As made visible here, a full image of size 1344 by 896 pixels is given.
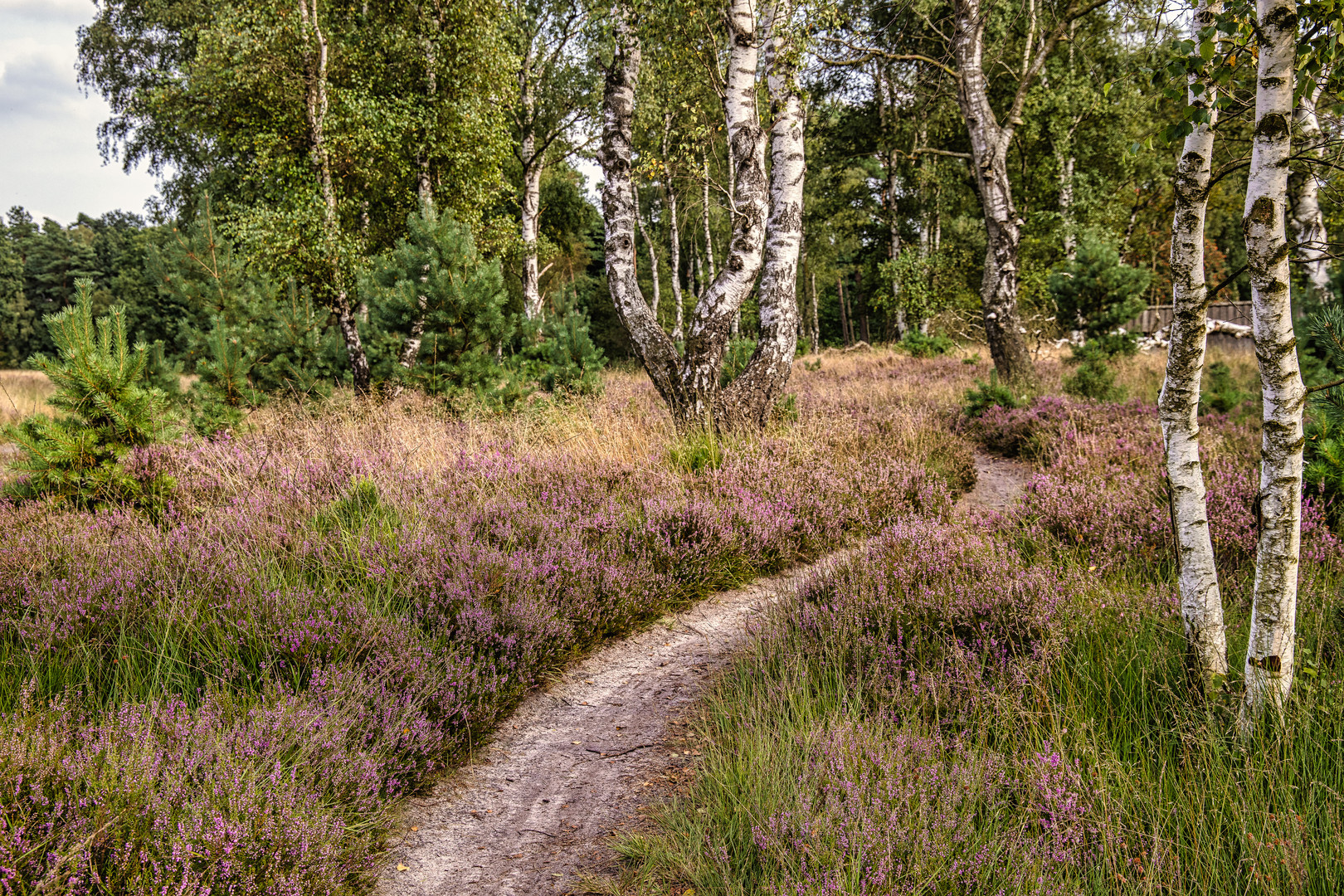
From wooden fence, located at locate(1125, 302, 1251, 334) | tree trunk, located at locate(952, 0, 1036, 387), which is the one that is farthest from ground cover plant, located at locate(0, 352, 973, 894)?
wooden fence, located at locate(1125, 302, 1251, 334)

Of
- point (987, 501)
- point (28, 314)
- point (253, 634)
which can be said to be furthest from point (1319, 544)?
point (28, 314)

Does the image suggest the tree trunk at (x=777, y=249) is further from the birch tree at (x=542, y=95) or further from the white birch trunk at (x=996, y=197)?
the birch tree at (x=542, y=95)

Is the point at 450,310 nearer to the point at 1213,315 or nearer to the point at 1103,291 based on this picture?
the point at 1103,291

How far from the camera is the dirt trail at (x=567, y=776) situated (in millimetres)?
2330

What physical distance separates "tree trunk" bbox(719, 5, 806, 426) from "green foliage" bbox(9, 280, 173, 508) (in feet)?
16.8

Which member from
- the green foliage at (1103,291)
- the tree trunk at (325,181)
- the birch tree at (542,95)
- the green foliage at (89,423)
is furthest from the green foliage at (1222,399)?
the birch tree at (542,95)

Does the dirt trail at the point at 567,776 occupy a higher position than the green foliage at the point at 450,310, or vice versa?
the green foliage at the point at 450,310

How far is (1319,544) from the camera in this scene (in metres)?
3.55

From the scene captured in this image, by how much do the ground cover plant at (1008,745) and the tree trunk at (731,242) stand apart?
3613mm

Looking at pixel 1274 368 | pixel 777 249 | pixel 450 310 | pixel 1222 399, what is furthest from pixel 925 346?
pixel 1274 368

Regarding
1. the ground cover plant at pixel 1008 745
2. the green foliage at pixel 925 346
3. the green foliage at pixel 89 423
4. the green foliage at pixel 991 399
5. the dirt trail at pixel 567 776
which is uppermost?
the green foliage at pixel 925 346

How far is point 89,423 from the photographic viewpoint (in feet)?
15.6

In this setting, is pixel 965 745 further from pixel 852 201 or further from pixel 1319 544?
pixel 852 201

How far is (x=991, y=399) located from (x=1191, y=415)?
23.3 feet
